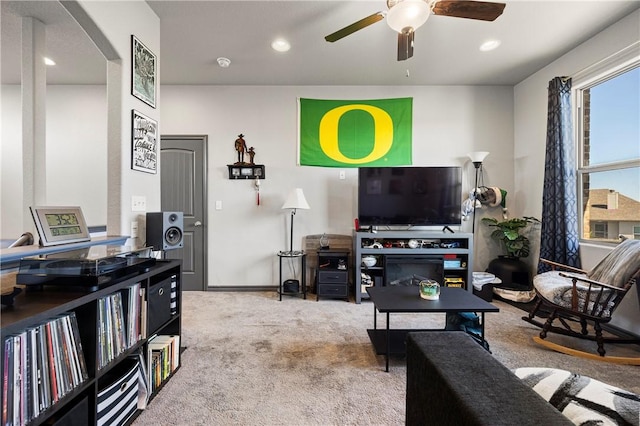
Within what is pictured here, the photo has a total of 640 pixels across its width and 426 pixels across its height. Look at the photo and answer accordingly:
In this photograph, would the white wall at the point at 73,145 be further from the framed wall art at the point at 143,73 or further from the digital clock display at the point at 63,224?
the digital clock display at the point at 63,224

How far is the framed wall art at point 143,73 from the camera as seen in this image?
1884mm

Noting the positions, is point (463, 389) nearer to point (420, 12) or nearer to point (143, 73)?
point (420, 12)

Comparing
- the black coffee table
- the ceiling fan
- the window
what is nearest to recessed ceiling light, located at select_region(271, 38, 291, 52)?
the ceiling fan

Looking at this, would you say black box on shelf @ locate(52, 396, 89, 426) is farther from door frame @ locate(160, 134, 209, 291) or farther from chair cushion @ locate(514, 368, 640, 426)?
door frame @ locate(160, 134, 209, 291)

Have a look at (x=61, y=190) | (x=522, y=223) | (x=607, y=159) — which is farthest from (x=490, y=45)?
(x=61, y=190)

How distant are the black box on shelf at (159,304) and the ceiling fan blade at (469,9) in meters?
2.46

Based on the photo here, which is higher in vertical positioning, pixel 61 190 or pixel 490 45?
pixel 490 45

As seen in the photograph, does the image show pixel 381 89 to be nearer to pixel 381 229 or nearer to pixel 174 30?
pixel 381 229

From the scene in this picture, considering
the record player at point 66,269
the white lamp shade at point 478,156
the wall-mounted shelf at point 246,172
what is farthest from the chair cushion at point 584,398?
the wall-mounted shelf at point 246,172

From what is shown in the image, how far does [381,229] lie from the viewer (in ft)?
11.7

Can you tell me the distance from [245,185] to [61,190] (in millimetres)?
2357

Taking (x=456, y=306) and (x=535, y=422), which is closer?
(x=535, y=422)

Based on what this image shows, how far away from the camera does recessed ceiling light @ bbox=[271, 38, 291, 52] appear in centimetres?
263

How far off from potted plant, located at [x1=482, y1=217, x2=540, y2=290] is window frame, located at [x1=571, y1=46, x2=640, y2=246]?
1.76 feet
